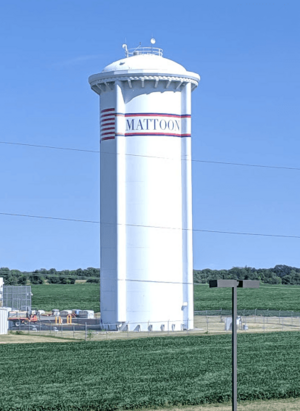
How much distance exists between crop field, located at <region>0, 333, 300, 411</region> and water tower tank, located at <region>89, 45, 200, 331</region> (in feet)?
15.2

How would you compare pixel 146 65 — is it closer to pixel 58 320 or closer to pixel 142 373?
pixel 58 320

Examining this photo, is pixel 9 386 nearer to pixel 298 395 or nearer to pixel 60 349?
pixel 298 395

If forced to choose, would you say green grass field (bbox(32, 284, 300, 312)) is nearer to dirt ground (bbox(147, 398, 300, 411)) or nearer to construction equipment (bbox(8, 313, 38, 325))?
construction equipment (bbox(8, 313, 38, 325))

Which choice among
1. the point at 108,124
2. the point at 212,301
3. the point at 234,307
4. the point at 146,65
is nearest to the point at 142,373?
the point at 234,307

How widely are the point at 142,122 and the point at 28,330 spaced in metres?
17.4

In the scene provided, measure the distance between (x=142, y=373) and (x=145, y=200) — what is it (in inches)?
879

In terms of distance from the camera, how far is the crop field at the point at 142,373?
108 feet

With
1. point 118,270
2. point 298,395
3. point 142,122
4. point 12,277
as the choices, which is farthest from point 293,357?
point 12,277

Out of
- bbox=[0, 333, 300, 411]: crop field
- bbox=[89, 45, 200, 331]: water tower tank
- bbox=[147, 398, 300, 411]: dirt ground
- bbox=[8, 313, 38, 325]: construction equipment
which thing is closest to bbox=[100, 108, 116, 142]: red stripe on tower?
bbox=[89, 45, 200, 331]: water tower tank

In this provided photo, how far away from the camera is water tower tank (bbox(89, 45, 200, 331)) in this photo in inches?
2411

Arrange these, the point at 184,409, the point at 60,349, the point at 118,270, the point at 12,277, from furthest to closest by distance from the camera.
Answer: the point at 12,277 → the point at 118,270 → the point at 60,349 → the point at 184,409

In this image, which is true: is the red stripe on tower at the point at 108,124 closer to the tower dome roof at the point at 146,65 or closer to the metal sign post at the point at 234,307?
the tower dome roof at the point at 146,65

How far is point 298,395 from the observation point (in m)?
35.2

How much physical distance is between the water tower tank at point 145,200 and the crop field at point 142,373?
4637 mm
